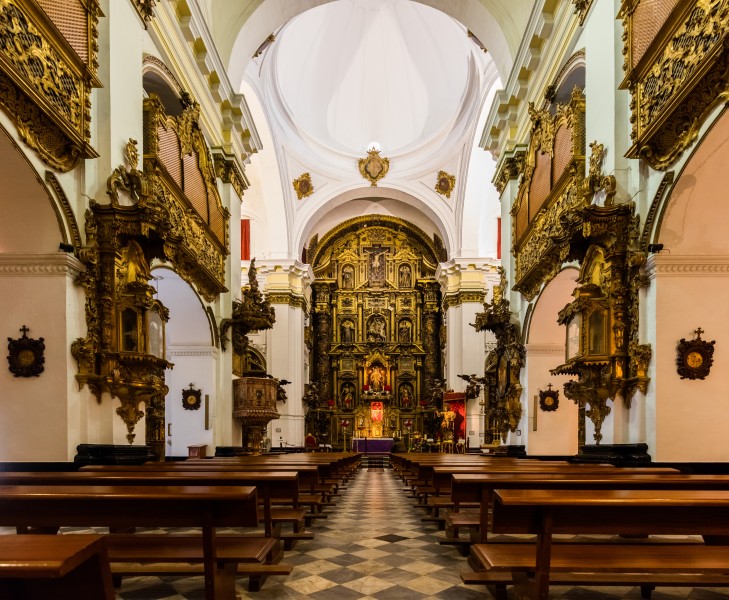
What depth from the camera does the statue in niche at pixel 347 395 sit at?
26203 mm

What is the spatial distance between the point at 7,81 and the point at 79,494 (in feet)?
11.9

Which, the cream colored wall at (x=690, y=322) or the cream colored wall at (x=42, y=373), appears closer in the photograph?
the cream colored wall at (x=42, y=373)

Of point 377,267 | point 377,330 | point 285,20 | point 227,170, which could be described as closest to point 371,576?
point 227,170

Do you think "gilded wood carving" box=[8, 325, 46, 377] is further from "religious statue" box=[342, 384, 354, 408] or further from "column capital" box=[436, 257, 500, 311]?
"religious statue" box=[342, 384, 354, 408]

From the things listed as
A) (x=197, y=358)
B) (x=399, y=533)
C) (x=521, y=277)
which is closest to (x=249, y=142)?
(x=197, y=358)

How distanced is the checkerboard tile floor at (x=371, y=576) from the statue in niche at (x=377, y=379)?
64.9 ft

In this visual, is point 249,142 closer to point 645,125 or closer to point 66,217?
point 66,217

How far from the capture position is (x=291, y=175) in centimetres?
2170

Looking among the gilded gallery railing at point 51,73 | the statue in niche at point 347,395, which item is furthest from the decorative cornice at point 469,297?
the gilded gallery railing at point 51,73

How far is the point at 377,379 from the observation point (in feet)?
86.1

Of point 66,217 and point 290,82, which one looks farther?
point 290,82

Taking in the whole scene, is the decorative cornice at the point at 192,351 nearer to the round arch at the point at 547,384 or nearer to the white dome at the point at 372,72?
the round arch at the point at 547,384

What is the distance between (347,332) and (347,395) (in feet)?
8.37

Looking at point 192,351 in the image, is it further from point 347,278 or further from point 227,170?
point 347,278
